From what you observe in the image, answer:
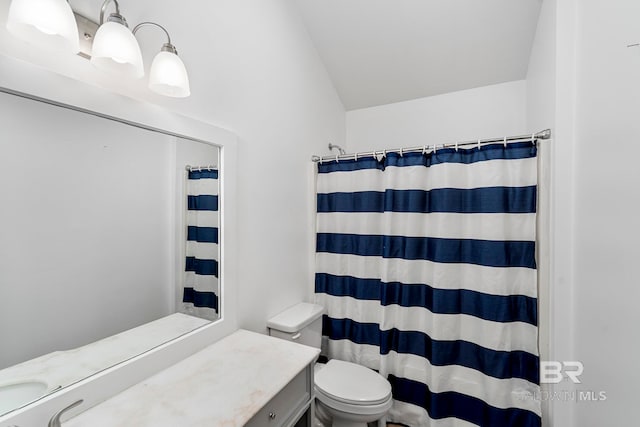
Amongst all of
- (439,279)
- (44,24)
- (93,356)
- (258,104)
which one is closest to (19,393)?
(93,356)

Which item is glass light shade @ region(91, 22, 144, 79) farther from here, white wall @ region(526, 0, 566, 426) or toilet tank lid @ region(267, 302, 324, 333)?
white wall @ region(526, 0, 566, 426)

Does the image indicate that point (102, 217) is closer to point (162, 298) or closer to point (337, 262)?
point (162, 298)

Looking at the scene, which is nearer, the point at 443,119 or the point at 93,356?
the point at 93,356

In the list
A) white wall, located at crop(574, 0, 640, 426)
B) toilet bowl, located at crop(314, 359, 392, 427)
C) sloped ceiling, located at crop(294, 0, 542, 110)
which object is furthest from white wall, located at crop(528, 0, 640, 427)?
toilet bowl, located at crop(314, 359, 392, 427)

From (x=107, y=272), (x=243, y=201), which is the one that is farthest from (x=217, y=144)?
(x=107, y=272)

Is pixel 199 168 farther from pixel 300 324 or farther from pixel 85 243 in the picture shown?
pixel 300 324

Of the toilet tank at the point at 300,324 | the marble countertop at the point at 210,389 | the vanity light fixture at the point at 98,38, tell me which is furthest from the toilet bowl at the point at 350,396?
the vanity light fixture at the point at 98,38

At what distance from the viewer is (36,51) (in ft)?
2.52

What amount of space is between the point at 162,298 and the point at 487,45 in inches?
97.6

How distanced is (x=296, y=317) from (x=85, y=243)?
1.16m

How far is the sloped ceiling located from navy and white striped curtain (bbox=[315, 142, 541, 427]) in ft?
2.86

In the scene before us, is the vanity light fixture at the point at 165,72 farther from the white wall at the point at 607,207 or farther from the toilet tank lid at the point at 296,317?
the white wall at the point at 607,207

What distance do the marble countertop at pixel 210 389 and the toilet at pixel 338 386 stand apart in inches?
16.2

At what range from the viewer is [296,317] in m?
1.71
